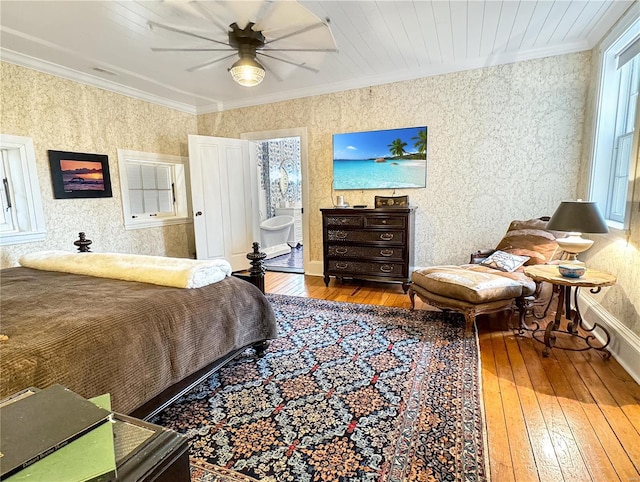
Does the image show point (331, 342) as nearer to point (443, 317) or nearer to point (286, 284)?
point (443, 317)

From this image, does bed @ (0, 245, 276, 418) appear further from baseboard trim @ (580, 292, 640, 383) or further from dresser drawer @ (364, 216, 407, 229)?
baseboard trim @ (580, 292, 640, 383)

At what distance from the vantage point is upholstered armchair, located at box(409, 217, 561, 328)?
8.34ft

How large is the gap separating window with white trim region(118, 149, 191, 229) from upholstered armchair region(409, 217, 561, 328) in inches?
142

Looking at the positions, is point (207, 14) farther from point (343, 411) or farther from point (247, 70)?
point (343, 411)

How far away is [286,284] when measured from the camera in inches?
167

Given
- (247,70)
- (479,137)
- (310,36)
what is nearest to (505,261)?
(479,137)

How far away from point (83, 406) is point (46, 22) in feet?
11.3

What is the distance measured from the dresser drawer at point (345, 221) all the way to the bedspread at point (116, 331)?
6.29 ft

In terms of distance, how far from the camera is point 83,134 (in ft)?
12.2

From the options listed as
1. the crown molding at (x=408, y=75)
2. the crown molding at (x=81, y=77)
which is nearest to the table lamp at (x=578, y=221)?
the crown molding at (x=408, y=75)

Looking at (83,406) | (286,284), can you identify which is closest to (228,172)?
(286,284)

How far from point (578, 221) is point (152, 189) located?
4.84 meters

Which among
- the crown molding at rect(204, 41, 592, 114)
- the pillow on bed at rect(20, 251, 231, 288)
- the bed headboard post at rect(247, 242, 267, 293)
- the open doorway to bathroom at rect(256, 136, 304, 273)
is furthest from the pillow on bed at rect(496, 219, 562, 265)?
the open doorway to bathroom at rect(256, 136, 304, 273)

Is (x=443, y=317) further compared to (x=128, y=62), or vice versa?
(x=128, y=62)
